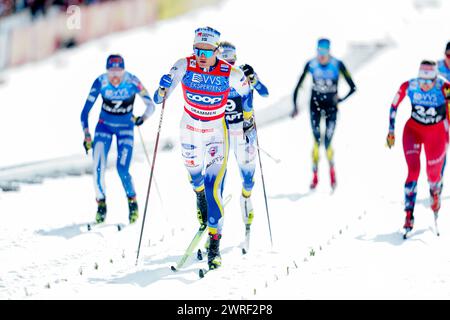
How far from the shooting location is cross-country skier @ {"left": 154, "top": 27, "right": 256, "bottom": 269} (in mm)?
9766

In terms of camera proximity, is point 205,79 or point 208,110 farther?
point 208,110

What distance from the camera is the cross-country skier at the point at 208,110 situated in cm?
977

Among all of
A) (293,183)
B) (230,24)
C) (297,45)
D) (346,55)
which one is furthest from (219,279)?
(230,24)

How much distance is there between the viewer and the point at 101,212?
12328mm

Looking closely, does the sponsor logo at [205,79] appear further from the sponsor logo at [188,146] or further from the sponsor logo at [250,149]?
the sponsor logo at [250,149]

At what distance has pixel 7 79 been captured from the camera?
25.2 metres

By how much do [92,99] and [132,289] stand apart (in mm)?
3607

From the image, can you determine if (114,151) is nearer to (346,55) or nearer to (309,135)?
(309,135)

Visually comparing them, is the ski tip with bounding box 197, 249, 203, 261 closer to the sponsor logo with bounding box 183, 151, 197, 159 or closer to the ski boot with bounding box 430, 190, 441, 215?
the sponsor logo with bounding box 183, 151, 197, 159

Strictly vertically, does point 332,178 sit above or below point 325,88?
below

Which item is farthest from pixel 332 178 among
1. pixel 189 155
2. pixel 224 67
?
pixel 224 67

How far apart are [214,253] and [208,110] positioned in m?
1.65

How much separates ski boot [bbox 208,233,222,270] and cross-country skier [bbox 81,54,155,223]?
8.20 feet

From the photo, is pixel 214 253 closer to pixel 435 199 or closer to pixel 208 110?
pixel 208 110
